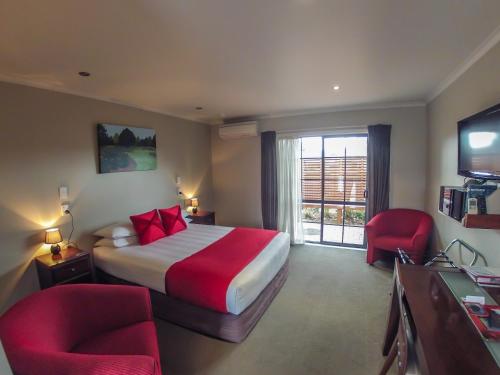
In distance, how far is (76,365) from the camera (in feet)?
3.74

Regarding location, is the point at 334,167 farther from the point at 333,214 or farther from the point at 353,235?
the point at 353,235

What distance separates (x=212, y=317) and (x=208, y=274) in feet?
1.28

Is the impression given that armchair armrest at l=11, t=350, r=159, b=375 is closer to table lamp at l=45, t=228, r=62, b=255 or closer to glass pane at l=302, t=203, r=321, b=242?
table lamp at l=45, t=228, r=62, b=255

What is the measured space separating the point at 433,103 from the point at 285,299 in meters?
3.44

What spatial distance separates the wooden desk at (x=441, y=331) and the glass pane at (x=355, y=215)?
2787mm

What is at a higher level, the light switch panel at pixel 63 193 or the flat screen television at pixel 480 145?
the flat screen television at pixel 480 145

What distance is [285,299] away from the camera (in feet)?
9.52

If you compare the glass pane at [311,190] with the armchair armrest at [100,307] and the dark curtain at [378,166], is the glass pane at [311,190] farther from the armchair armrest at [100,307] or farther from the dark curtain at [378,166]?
the armchair armrest at [100,307]

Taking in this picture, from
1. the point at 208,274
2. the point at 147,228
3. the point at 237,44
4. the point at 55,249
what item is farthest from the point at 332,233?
the point at 55,249

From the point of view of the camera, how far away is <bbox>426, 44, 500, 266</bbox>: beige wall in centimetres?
200

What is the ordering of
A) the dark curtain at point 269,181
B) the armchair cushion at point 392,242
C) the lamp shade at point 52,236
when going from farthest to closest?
1. the dark curtain at point 269,181
2. the armchair cushion at point 392,242
3. the lamp shade at point 52,236

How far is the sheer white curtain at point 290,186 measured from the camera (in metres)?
4.66

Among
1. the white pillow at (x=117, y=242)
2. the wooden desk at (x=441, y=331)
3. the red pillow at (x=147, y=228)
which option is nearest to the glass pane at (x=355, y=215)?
the wooden desk at (x=441, y=331)

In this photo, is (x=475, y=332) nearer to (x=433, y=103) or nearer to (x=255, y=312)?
(x=255, y=312)
